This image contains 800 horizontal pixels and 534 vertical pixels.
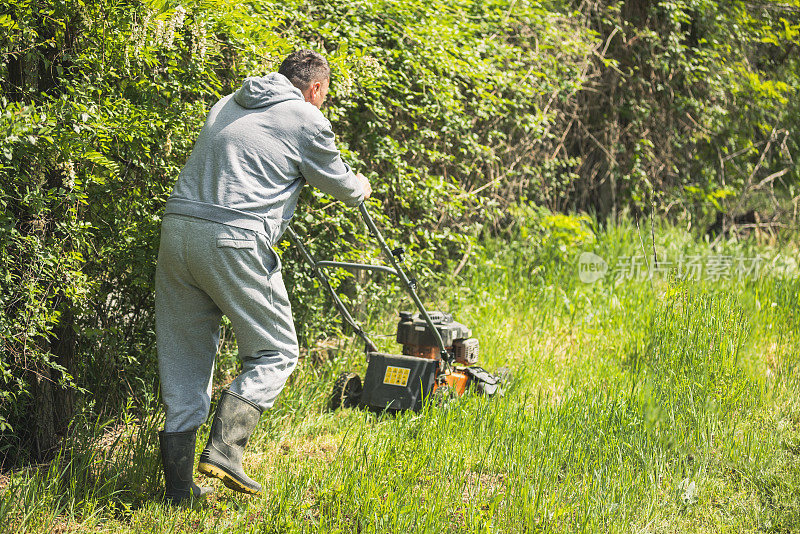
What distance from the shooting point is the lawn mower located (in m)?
4.09

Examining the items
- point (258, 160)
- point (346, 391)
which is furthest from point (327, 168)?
point (346, 391)

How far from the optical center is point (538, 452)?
3588mm

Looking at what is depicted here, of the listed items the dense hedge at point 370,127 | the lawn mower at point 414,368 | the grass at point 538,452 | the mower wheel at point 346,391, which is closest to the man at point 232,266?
the grass at point 538,452

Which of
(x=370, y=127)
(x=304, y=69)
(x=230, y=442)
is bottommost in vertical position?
(x=230, y=442)

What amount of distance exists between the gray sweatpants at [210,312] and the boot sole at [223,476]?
0.79 feet

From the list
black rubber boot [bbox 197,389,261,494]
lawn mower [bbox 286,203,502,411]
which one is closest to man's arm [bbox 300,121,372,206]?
lawn mower [bbox 286,203,502,411]

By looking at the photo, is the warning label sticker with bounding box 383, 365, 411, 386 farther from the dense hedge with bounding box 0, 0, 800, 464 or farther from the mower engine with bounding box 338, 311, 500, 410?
the dense hedge with bounding box 0, 0, 800, 464

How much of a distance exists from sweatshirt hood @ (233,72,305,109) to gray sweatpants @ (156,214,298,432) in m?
0.54

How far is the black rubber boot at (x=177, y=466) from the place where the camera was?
3051mm

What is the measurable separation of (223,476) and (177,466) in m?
0.24

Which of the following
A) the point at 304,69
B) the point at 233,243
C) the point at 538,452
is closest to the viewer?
the point at 233,243

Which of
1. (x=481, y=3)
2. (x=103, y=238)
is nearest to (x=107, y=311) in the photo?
(x=103, y=238)

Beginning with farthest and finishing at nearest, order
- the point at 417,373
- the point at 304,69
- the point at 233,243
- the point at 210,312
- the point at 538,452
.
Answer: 1. the point at 417,373
2. the point at 538,452
3. the point at 304,69
4. the point at 210,312
5. the point at 233,243

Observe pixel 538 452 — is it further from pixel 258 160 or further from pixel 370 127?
pixel 370 127
